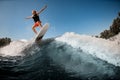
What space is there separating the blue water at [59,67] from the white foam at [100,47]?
9cm

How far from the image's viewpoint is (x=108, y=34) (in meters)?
8.37

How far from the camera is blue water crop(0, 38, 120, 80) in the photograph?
8.44ft

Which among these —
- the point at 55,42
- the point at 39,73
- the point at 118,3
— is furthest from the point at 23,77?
the point at 118,3

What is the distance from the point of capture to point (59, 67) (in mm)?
2893

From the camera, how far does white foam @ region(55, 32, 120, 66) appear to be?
325 centimetres

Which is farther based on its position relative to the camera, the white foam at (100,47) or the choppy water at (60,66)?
the white foam at (100,47)

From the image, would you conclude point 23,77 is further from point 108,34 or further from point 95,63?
point 108,34

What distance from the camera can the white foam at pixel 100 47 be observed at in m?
3.25

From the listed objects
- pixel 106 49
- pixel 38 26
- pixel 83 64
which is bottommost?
pixel 83 64

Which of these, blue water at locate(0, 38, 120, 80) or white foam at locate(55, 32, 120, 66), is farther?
white foam at locate(55, 32, 120, 66)

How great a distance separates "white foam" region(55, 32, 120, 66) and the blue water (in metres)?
0.09

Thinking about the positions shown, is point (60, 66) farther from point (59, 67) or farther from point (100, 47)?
point (100, 47)

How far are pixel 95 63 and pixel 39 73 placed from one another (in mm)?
825

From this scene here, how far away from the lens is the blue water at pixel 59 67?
8.44ft
